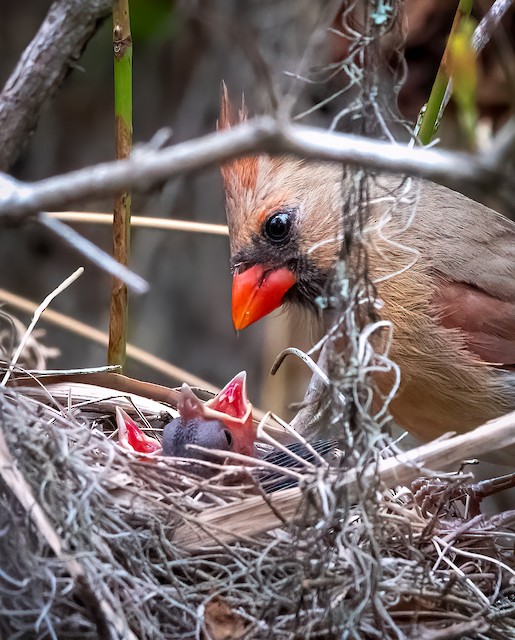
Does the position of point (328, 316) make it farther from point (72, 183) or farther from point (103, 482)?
point (72, 183)

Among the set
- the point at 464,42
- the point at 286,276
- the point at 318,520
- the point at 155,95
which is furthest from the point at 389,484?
the point at 155,95

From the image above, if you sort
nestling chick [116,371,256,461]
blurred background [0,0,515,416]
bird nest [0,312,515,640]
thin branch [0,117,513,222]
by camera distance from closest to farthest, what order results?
thin branch [0,117,513,222]
bird nest [0,312,515,640]
nestling chick [116,371,256,461]
blurred background [0,0,515,416]

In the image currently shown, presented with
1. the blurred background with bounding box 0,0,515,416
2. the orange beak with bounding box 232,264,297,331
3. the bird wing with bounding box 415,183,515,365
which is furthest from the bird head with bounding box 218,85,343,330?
the blurred background with bounding box 0,0,515,416

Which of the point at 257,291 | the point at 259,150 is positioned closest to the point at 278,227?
the point at 257,291

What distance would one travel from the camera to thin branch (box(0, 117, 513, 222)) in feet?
2.97

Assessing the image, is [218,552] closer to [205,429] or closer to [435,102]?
[205,429]

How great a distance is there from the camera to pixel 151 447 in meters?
2.22

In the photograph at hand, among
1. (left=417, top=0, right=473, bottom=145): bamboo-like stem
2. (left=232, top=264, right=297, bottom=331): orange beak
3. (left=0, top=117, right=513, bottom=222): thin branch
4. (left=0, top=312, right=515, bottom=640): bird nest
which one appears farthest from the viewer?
(left=232, top=264, right=297, bottom=331): orange beak

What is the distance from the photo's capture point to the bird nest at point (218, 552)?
1.45m

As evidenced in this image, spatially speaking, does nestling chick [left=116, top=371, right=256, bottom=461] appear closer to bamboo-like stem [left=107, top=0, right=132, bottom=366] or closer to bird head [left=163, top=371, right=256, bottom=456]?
bird head [left=163, top=371, right=256, bottom=456]

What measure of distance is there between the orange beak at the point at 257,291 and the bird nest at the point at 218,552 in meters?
0.69

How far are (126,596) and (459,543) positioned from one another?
0.82 metres

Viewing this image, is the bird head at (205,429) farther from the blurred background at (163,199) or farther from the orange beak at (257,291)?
the blurred background at (163,199)

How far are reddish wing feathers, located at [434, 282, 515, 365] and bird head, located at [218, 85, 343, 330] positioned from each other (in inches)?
13.1
